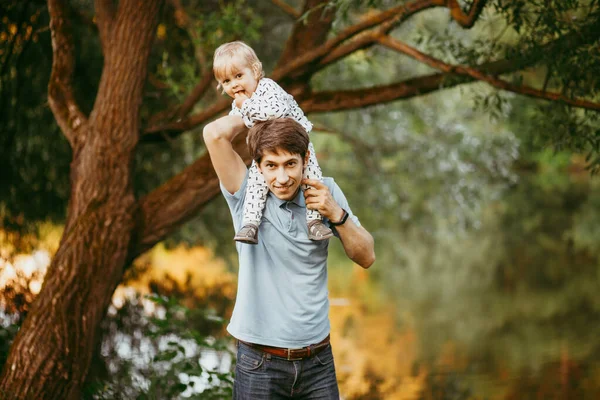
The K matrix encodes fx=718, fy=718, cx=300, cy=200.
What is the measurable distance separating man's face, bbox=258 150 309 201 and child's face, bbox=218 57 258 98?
43 cm

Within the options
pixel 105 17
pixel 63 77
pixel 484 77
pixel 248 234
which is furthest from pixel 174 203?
pixel 248 234

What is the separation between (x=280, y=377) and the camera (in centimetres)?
234

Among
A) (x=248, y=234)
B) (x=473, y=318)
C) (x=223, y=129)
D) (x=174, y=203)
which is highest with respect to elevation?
(x=473, y=318)

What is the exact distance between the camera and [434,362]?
8016 mm

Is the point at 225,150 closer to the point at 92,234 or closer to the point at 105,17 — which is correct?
the point at 92,234

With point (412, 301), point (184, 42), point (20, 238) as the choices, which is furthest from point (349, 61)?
point (412, 301)

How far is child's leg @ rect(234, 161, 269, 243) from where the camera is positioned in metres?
2.31

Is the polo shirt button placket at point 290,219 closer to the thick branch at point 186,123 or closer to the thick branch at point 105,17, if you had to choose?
the thick branch at point 186,123

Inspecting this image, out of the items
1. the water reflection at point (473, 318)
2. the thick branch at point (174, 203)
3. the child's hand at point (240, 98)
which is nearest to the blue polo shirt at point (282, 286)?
the child's hand at point (240, 98)

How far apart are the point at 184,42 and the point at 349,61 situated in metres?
1.62

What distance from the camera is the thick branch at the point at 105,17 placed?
4750 mm

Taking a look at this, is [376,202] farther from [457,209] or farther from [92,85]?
[92,85]

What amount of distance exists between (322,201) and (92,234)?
7.76 ft

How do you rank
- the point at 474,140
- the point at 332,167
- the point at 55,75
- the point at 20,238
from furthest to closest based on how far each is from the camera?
the point at 332,167 < the point at 474,140 < the point at 20,238 < the point at 55,75
